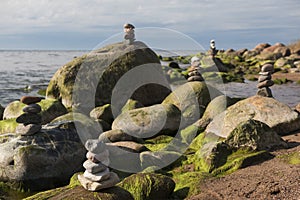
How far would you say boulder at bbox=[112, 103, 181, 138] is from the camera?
10633 mm

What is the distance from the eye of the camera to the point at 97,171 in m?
5.86

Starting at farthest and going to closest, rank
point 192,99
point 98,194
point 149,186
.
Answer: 1. point 192,99
2. point 149,186
3. point 98,194

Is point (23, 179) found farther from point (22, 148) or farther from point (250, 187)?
point (250, 187)

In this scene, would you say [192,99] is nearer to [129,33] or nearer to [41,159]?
[129,33]

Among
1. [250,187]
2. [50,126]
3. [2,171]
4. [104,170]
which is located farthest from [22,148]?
Result: [250,187]

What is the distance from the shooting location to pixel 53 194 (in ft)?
20.7

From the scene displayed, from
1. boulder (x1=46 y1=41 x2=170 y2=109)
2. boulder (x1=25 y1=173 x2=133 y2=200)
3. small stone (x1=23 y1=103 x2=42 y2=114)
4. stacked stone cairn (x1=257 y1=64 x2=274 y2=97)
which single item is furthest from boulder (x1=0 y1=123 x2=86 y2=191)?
stacked stone cairn (x1=257 y1=64 x2=274 y2=97)

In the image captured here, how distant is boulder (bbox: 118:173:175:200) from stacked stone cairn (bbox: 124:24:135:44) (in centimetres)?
1005

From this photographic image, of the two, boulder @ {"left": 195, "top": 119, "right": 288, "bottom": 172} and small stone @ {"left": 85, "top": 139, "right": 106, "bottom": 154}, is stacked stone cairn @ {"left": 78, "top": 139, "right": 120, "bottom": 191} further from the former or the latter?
boulder @ {"left": 195, "top": 119, "right": 288, "bottom": 172}

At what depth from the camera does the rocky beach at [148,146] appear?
625cm

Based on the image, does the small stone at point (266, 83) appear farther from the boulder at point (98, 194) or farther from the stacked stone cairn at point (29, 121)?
the boulder at point (98, 194)

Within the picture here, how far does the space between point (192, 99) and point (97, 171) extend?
7401 mm

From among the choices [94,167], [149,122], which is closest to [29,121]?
[149,122]

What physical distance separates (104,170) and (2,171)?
139 inches
